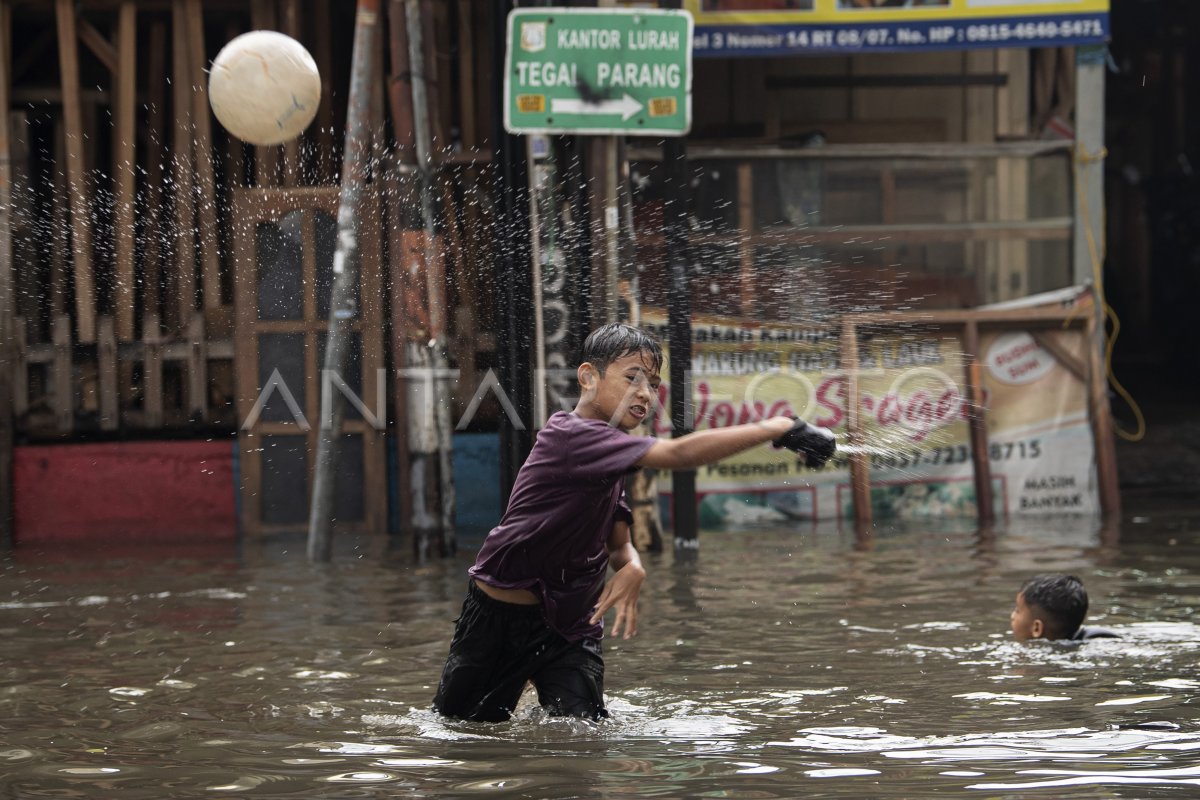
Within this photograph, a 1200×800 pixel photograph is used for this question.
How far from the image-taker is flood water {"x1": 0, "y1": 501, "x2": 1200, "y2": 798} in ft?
14.9

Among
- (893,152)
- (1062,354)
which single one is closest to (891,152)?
(893,152)

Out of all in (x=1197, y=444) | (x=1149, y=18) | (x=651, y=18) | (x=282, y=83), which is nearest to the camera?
(x=282, y=83)

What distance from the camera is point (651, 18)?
9555mm

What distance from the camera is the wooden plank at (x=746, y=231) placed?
11219mm

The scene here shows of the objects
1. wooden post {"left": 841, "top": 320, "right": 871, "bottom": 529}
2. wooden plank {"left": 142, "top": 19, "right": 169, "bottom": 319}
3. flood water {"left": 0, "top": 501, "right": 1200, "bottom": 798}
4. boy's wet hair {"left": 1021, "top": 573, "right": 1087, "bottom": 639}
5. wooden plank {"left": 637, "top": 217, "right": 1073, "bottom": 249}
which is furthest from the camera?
wooden plank {"left": 142, "top": 19, "right": 169, "bottom": 319}

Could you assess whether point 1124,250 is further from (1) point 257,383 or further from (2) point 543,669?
(2) point 543,669

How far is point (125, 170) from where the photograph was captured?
37.3 ft

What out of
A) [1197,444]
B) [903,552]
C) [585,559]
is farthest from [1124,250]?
[585,559]

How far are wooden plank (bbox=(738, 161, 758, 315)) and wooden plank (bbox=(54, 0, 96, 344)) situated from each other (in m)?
4.67

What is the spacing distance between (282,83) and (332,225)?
2966 mm

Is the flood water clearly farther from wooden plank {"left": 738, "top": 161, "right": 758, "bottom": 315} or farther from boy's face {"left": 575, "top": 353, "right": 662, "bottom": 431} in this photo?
wooden plank {"left": 738, "top": 161, "right": 758, "bottom": 315}

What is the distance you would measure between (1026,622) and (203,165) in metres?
7.22

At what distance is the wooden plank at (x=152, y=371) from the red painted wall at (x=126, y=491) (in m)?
0.19

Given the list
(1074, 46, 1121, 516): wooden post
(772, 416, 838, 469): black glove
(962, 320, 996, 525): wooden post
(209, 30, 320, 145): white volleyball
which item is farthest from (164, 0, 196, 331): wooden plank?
(772, 416, 838, 469): black glove
